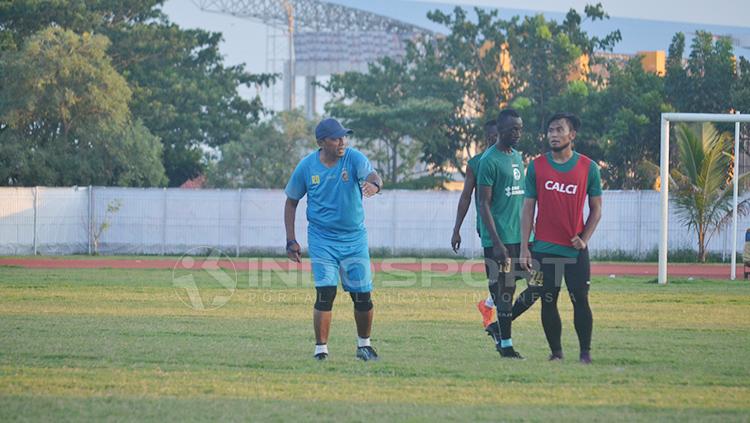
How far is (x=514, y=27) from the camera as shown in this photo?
56.7 m

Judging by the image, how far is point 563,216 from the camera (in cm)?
1025

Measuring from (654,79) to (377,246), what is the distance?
16465 mm

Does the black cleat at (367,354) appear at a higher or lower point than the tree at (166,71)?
lower

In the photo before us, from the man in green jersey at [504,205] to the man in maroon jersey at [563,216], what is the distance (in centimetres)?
64

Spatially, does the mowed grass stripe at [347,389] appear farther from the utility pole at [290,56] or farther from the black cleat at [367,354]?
the utility pole at [290,56]

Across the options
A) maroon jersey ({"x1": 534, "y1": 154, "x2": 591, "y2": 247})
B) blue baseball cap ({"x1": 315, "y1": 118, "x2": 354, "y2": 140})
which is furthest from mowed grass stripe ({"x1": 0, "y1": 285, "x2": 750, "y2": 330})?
blue baseball cap ({"x1": 315, "y1": 118, "x2": 354, "y2": 140})

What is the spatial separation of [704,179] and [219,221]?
14.3m

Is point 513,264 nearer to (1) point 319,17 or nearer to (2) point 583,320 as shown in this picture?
(2) point 583,320

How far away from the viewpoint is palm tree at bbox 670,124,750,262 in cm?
3066

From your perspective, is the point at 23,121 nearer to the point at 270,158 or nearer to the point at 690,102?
the point at 270,158

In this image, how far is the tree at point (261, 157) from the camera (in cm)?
5884

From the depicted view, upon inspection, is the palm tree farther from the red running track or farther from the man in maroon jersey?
the man in maroon jersey

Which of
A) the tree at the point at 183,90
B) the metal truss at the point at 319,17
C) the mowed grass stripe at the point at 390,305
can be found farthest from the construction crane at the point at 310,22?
the mowed grass stripe at the point at 390,305

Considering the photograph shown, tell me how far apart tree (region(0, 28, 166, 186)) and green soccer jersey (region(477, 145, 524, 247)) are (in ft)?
111
